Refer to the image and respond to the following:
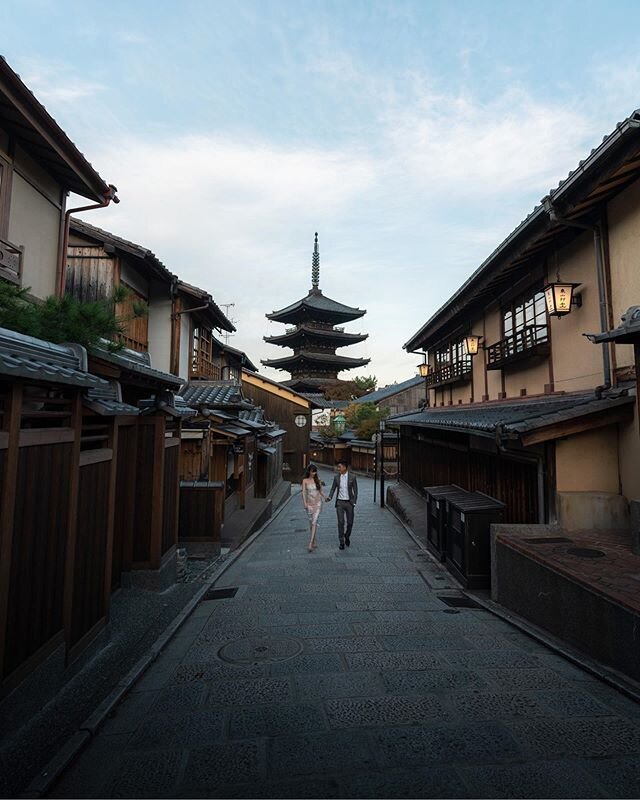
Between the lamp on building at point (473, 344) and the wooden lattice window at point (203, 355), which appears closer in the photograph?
the lamp on building at point (473, 344)

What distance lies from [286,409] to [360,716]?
27.9 metres

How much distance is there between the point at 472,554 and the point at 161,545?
5.32 metres

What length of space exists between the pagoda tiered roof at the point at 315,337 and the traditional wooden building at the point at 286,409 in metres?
15.0

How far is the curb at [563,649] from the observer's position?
13.1ft

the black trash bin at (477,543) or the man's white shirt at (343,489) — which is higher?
the man's white shirt at (343,489)

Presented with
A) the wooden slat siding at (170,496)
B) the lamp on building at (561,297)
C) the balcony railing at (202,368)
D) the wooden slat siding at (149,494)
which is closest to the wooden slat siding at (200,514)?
the wooden slat siding at (170,496)

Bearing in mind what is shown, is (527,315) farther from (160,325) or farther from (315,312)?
(315,312)

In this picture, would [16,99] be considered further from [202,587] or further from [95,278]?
[202,587]

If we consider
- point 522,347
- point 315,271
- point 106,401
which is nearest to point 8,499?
point 106,401

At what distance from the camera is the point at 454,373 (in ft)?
52.6

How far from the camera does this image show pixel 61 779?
2.91 metres

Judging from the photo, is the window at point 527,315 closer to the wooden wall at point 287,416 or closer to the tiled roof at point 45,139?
the tiled roof at point 45,139

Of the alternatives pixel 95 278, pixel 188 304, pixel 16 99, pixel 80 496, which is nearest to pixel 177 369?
pixel 188 304

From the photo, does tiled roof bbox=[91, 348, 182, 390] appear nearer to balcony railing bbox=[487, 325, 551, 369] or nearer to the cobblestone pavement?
the cobblestone pavement
